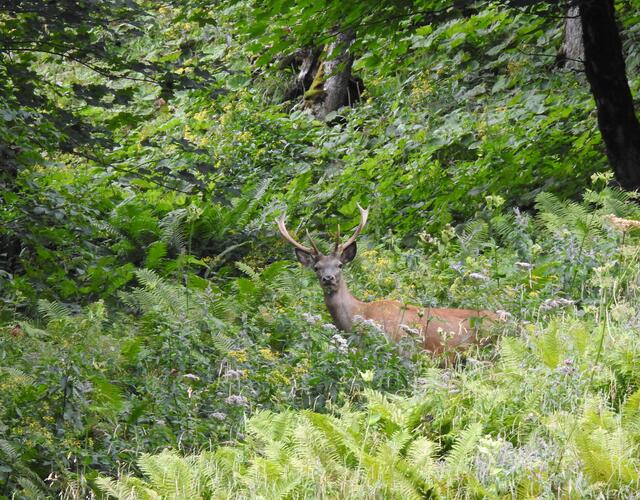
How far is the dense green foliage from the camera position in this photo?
17.4 feet

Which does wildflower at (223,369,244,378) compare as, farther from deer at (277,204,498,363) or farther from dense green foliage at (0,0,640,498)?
deer at (277,204,498,363)

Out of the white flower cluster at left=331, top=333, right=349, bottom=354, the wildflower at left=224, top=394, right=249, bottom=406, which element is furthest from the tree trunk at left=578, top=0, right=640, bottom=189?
the wildflower at left=224, top=394, right=249, bottom=406

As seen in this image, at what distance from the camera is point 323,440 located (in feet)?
17.8

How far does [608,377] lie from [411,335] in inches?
103

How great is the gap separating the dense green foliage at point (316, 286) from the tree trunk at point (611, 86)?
1.41 ft

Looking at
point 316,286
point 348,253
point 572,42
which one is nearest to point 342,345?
point 348,253

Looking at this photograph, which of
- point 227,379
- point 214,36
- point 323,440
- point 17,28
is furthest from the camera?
point 214,36

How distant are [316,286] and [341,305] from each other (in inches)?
59.7

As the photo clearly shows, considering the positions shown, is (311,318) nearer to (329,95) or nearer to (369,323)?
(369,323)

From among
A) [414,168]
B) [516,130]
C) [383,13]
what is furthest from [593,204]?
[383,13]

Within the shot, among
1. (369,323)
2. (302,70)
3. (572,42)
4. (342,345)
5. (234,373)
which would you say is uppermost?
(572,42)

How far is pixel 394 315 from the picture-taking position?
9.23m

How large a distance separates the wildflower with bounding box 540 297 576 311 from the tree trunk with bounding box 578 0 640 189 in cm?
200

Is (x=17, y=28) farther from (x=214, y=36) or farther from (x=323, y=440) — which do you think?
(x=214, y=36)
